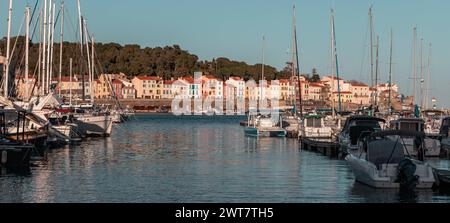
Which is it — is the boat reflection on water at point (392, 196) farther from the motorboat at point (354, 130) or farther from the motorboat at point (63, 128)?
the motorboat at point (63, 128)

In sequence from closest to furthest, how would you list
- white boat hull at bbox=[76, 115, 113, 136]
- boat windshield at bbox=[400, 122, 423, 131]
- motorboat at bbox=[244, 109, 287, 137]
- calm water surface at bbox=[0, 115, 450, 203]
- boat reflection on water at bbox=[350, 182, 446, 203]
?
boat reflection on water at bbox=[350, 182, 446, 203] → calm water surface at bbox=[0, 115, 450, 203] → boat windshield at bbox=[400, 122, 423, 131] → white boat hull at bbox=[76, 115, 113, 136] → motorboat at bbox=[244, 109, 287, 137]

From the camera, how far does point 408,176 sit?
26.6 meters

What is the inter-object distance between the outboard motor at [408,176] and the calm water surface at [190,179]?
385 mm

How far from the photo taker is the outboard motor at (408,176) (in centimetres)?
2666

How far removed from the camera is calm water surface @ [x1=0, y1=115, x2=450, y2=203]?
86.4 feet

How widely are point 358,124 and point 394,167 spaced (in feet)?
54.2

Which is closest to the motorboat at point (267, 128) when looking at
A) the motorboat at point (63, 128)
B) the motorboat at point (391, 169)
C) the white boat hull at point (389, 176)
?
the motorboat at point (63, 128)

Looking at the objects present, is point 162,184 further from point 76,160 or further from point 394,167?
point 76,160

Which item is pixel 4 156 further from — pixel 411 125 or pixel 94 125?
pixel 94 125

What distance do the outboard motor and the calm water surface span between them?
1.26 feet

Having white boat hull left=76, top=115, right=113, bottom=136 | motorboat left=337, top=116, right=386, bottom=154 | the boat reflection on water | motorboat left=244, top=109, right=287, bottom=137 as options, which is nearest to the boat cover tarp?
the boat reflection on water

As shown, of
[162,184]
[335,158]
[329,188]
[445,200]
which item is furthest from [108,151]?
[445,200]

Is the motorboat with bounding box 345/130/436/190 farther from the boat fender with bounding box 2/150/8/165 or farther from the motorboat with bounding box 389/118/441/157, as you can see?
the boat fender with bounding box 2/150/8/165
